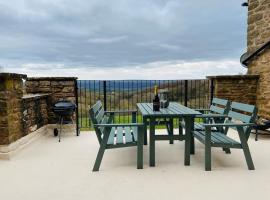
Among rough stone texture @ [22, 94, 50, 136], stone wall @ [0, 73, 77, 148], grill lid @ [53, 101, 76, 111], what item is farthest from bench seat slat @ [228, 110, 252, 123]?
rough stone texture @ [22, 94, 50, 136]

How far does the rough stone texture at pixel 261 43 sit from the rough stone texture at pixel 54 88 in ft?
15.0

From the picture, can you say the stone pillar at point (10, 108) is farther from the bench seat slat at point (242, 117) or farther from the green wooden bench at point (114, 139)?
the bench seat slat at point (242, 117)

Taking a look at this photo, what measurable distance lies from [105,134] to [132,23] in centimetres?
447

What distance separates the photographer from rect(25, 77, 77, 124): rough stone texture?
5.26m

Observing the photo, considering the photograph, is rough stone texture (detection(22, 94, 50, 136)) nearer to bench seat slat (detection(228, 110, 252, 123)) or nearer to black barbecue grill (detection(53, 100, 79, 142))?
black barbecue grill (detection(53, 100, 79, 142))

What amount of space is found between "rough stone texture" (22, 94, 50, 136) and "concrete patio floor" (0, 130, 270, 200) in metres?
0.53

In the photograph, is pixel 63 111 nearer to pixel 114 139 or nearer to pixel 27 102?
pixel 27 102

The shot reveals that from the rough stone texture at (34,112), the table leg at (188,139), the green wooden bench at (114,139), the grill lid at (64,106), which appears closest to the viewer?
the green wooden bench at (114,139)

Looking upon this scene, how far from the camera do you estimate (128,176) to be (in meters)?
2.86

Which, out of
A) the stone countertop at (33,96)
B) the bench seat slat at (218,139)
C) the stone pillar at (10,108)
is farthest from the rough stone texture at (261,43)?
the stone pillar at (10,108)

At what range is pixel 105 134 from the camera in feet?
9.82

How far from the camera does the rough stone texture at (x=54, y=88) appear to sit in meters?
5.26

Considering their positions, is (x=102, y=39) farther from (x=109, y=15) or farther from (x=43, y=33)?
(x=43, y=33)

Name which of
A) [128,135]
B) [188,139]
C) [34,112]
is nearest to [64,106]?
[34,112]
